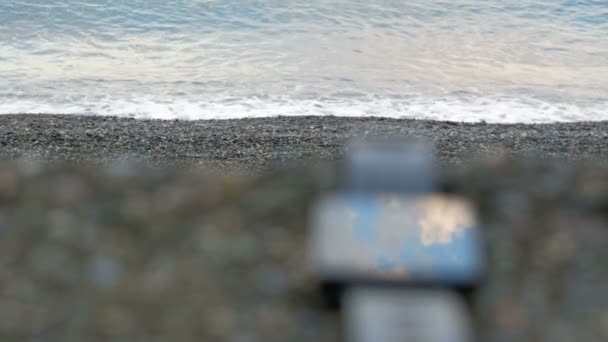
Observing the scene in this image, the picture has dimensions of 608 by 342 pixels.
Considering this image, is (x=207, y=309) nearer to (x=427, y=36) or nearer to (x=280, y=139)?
(x=280, y=139)

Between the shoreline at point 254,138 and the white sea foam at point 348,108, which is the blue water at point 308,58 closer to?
the white sea foam at point 348,108

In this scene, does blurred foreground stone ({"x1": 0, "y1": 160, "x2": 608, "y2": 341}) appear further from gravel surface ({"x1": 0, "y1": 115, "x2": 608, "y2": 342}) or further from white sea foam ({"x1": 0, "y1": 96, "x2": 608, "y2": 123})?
white sea foam ({"x1": 0, "y1": 96, "x2": 608, "y2": 123})

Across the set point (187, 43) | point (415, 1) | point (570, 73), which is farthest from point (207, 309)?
point (415, 1)

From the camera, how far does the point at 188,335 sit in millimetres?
488

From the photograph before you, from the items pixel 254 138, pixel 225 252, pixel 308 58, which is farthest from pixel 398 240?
pixel 308 58

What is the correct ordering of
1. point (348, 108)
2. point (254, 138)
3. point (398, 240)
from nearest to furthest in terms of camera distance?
point (398, 240) < point (254, 138) < point (348, 108)

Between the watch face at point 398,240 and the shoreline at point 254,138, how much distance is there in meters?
3.28

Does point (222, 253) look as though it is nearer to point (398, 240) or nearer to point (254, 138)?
point (398, 240)

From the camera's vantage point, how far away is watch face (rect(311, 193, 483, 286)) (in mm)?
485

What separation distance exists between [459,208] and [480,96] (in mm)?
6014

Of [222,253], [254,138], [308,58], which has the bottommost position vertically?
[308,58]

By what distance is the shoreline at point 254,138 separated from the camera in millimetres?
4074

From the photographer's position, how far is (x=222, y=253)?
499 mm

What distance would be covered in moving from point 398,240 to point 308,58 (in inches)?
283
